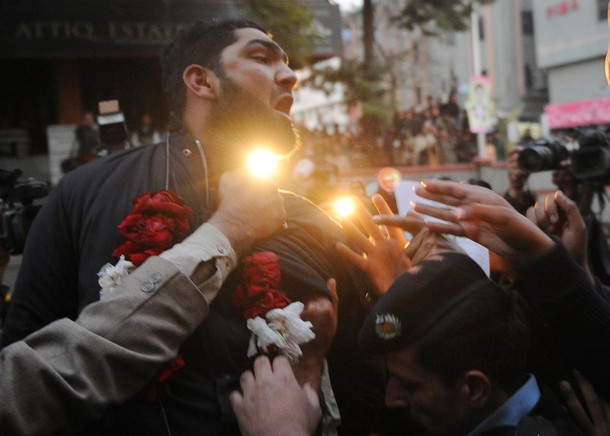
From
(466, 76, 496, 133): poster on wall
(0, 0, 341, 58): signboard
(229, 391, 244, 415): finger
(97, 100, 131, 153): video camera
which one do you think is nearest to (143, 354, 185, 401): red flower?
(229, 391, 244, 415): finger

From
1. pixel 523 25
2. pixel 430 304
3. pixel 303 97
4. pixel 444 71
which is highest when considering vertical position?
pixel 523 25

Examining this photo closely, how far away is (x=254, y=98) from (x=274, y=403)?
3.11 ft

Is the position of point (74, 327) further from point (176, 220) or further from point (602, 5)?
point (602, 5)

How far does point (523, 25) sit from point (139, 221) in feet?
108

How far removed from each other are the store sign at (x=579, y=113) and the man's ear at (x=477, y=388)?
70.1 ft

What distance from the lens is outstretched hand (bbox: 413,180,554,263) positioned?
154 cm

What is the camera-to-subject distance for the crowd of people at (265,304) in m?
1.51

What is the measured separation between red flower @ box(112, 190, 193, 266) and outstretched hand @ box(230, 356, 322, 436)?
38cm

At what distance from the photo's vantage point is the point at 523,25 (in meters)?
31.6

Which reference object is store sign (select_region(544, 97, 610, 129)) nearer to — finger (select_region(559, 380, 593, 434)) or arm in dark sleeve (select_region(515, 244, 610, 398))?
finger (select_region(559, 380, 593, 434))

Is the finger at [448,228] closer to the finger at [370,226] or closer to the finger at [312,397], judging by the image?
the finger at [370,226]

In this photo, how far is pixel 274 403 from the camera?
159cm

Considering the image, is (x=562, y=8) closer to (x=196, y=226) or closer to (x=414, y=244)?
(x=414, y=244)

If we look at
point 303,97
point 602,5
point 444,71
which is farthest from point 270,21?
point 444,71
